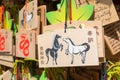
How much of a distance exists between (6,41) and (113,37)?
1.62 feet

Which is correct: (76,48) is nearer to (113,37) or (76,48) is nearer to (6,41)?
(113,37)

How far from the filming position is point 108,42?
0.91 meters

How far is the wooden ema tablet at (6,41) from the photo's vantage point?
1216mm

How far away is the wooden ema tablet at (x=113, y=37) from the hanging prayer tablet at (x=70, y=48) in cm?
11

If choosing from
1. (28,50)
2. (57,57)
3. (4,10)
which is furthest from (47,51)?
(4,10)

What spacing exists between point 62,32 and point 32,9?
253 millimetres

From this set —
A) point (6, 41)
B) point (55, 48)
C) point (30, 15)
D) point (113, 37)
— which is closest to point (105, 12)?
point (113, 37)

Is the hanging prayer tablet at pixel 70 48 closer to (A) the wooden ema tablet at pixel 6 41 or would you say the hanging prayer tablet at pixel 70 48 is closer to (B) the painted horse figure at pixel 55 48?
(B) the painted horse figure at pixel 55 48

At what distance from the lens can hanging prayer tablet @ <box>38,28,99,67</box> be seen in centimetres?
82

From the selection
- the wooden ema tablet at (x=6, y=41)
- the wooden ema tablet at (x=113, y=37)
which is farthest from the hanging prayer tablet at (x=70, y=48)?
the wooden ema tablet at (x=6, y=41)

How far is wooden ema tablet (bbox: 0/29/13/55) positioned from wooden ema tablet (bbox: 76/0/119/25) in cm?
45

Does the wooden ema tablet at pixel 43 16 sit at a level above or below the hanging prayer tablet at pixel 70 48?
above

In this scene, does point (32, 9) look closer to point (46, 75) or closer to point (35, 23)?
point (35, 23)

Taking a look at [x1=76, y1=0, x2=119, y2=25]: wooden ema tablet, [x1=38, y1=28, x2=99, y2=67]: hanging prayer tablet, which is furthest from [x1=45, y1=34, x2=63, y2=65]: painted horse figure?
[x1=76, y1=0, x2=119, y2=25]: wooden ema tablet
